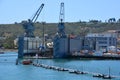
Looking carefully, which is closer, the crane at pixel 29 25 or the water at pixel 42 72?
the water at pixel 42 72

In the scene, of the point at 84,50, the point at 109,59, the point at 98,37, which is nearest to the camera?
the point at 109,59

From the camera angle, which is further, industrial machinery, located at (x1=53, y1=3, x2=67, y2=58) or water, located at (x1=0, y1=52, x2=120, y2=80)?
industrial machinery, located at (x1=53, y1=3, x2=67, y2=58)

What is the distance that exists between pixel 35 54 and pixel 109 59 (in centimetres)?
2143

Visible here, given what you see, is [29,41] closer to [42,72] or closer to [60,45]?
[60,45]

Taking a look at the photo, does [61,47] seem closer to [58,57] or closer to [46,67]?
[58,57]

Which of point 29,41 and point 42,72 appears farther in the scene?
point 29,41

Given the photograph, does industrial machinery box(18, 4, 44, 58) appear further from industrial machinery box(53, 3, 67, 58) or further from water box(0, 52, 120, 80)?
water box(0, 52, 120, 80)

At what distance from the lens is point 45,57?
116 metres

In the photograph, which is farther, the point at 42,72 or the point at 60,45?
the point at 60,45

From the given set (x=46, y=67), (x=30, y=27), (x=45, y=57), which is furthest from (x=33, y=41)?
(x=46, y=67)

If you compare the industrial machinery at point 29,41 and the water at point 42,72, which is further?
the industrial machinery at point 29,41

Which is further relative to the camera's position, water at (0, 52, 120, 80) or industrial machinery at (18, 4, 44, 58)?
industrial machinery at (18, 4, 44, 58)

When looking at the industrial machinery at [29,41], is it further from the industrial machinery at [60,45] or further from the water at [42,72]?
the water at [42,72]

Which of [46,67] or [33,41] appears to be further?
[33,41]
